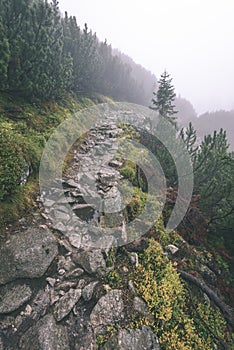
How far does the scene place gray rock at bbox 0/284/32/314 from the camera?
3.66 metres

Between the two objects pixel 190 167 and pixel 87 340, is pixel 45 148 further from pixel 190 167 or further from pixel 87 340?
pixel 190 167

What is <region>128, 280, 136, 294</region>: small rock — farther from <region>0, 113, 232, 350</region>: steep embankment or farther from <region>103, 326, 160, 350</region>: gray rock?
<region>103, 326, 160, 350</region>: gray rock

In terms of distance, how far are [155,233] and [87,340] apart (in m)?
3.98

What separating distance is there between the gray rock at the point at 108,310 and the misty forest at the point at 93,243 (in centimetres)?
2

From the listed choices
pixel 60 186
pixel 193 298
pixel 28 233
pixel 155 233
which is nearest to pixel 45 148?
pixel 60 186

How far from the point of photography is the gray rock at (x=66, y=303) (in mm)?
3881

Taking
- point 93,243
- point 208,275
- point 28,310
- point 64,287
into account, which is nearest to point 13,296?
point 28,310

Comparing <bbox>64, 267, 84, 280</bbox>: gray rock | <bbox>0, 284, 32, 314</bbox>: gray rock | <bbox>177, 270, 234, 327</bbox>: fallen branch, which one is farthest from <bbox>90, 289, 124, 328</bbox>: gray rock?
<bbox>177, 270, 234, 327</bbox>: fallen branch

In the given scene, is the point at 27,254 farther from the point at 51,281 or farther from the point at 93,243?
the point at 93,243

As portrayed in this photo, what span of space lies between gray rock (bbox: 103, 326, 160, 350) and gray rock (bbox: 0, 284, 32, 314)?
190cm

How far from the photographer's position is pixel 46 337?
3.46 m

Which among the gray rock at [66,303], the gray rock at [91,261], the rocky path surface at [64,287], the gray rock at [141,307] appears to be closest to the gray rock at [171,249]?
the rocky path surface at [64,287]

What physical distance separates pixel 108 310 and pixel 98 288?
0.51 metres

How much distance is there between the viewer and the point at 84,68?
24.5 meters
